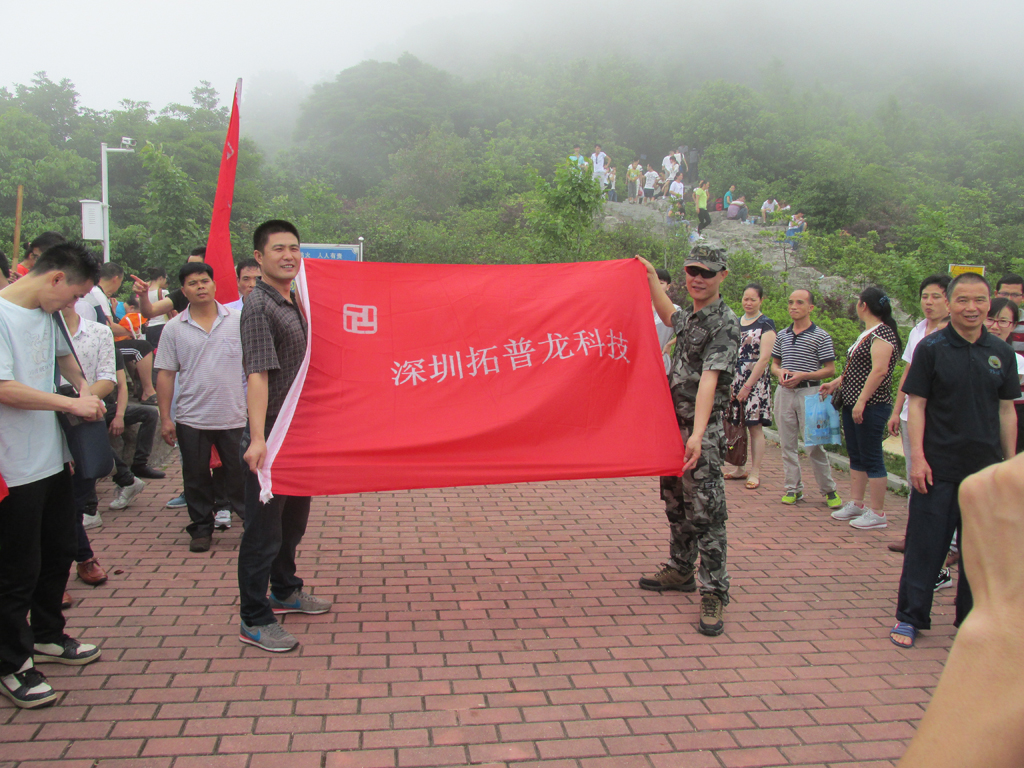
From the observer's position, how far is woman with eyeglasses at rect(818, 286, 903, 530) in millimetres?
5879

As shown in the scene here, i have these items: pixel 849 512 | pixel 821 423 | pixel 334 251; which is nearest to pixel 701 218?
pixel 334 251

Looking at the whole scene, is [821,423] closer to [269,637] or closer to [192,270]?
[269,637]

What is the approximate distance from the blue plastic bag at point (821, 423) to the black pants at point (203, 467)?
4803mm

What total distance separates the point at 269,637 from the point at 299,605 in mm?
470

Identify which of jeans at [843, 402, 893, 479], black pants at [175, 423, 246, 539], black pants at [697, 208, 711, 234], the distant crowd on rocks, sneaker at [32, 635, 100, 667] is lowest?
sneaker at [32, 635, 100, 667]

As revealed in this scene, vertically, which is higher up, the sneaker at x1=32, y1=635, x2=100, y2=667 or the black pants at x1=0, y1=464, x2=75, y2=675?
the black pants at x1=0, y1=464, x2=75, y2=675

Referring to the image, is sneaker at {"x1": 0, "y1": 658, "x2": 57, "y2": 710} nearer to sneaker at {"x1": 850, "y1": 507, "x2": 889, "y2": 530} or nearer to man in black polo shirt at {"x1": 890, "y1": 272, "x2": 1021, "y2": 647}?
man in black polo shirt at {"x1": 890, "y1": 272, "x2": 1021, "y2": 647}

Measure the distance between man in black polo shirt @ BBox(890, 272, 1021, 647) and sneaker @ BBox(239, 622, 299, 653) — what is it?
130 inches

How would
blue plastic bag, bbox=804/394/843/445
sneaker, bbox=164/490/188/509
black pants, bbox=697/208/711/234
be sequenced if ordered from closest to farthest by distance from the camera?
sneaker, bbox=164/490/188/509
blue plastic bag, bbox=804/394/843/445
black pants, bbox=697/208/711/234

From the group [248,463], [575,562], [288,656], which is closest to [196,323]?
[248,463]

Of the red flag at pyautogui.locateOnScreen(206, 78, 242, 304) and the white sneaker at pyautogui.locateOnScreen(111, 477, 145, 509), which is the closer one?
the red flag at pyautogui.locateOnScreen(206, 78, 242, 304)

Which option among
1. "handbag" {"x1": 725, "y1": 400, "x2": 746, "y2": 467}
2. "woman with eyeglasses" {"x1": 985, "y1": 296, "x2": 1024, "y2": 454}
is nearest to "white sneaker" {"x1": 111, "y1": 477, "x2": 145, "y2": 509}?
"handbag" {"x1": 725, "y1": 400, "x2": 746, "y2": 467}

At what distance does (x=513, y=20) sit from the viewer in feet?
451

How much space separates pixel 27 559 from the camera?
3262 mm
